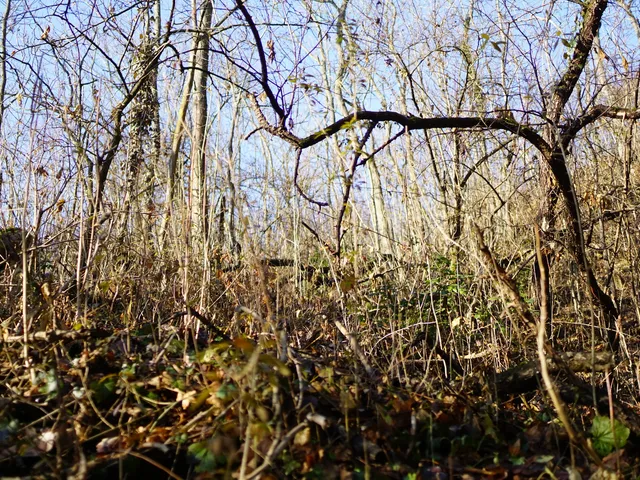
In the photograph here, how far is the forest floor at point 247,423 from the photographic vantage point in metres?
1.72

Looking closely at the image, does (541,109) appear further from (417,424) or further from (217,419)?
(217,419)

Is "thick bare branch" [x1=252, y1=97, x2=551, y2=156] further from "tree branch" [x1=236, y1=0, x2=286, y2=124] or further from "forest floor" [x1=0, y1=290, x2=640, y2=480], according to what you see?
"forest floor" [x1=0, y1=290, x2=640, y2=480]

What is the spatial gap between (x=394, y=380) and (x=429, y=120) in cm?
181

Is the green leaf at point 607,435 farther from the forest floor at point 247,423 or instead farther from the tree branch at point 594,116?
the tree branch at point 594,116

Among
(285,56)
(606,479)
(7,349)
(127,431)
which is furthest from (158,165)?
(606,479)

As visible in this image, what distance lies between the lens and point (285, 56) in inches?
166

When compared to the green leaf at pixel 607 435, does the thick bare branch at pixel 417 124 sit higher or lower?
higher

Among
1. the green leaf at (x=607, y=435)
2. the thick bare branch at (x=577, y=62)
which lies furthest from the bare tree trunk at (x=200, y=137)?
the thick bare branch at (x=577, y=62)

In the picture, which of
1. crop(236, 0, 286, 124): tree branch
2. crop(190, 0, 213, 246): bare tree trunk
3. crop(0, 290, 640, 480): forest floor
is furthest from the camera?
crop(236, 0, 286, 124): tree branch

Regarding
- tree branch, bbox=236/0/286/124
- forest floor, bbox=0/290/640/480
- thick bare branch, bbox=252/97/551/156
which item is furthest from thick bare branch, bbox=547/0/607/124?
forest floor, bbox=0/290/640/480

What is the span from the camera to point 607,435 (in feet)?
6.73

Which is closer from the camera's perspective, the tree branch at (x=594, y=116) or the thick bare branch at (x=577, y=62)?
the tree branch at (x=594, y=116)

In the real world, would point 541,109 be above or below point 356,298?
above

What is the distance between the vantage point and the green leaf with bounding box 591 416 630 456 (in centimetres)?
203
